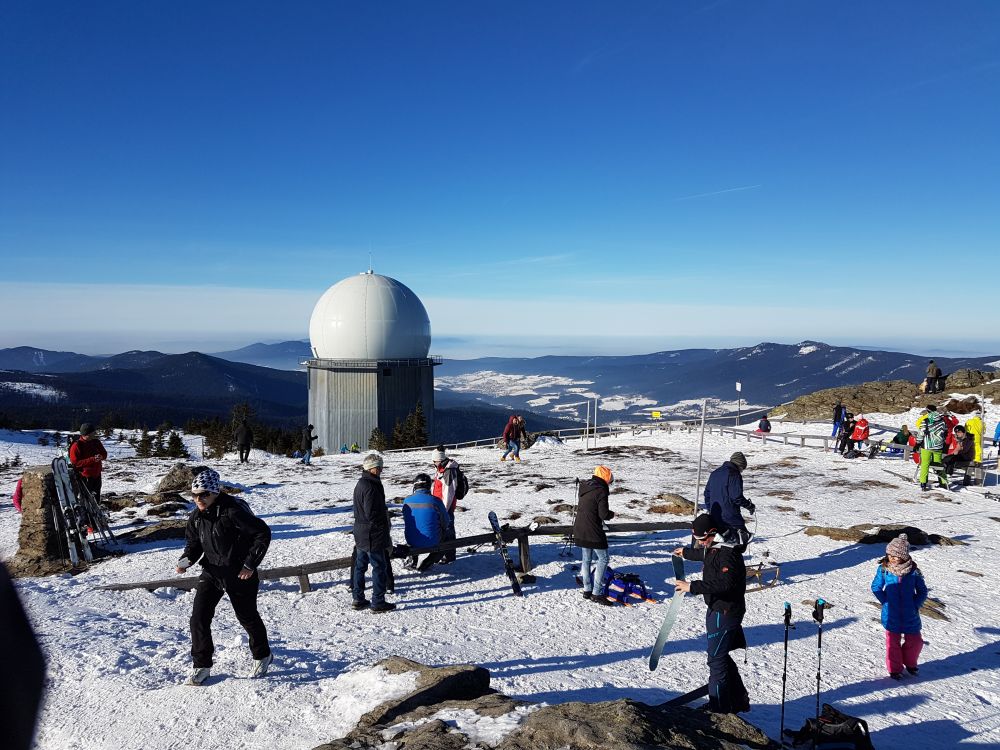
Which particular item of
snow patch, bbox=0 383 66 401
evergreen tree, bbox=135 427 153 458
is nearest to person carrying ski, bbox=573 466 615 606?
evergreen tree, bbox=135 427 153 458

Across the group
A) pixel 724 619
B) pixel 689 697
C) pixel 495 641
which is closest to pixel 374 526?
pixel 495 641

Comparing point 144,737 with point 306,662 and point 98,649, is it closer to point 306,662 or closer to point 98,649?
point 306,662

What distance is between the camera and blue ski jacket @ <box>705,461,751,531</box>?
27.5ft

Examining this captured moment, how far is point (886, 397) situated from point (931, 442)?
20.8 m

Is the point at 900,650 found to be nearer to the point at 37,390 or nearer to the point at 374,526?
the point at 374,526

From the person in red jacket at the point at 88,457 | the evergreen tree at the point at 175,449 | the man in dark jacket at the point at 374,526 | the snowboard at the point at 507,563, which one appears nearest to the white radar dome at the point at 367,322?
the evergreen tree at the point at 175,449

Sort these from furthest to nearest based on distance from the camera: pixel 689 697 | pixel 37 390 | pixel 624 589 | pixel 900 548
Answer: pixel 37 390 → pixel 624 589 → pixel 900 548 → pixel 689 697

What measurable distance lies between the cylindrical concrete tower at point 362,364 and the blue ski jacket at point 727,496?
36206mm

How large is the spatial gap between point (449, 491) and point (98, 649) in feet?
16.1

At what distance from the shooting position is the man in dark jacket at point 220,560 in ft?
17.3

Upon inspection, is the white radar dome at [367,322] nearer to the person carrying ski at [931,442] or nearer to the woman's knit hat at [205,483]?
the person carrying ski at [931,442]

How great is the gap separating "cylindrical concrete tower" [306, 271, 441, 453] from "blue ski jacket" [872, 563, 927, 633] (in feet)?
127

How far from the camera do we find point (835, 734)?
453cm

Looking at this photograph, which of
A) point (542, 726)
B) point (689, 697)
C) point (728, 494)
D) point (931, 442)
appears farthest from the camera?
point (931, 442)
